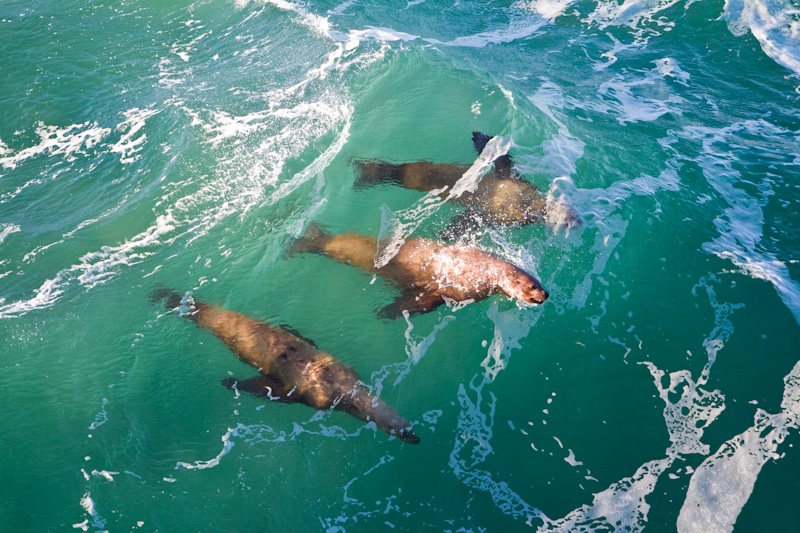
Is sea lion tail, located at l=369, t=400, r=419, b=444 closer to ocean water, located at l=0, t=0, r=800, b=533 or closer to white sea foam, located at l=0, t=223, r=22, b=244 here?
ocean water, located at l=0, t=0, r=800, b=533

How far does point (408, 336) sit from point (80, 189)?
375 inches

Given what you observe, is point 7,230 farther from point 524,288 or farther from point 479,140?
point 524,288

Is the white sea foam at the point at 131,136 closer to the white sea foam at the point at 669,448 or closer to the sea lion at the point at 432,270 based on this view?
the sea lion at the point at 432,270

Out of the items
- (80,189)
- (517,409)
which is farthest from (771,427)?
(80,189)

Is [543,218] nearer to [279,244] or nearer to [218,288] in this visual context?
[279,244]

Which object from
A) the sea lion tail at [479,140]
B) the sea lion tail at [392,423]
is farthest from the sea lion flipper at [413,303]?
the sea lion tail at [479,140]

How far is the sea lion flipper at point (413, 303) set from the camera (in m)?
9.41

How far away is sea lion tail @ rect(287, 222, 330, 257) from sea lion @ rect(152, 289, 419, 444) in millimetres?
1932

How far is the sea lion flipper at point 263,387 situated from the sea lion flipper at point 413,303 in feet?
7.28

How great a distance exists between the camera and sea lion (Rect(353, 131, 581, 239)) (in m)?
10.7

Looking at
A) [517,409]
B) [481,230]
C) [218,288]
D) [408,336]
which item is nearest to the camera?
[517,409]

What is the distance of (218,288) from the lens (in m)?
9.90

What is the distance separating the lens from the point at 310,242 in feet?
34.9

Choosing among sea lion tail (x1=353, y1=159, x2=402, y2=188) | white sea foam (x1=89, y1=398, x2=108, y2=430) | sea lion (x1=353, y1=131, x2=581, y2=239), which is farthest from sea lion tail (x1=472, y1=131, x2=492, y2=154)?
white sea foam (x1=89, y1=398, x2=108, y2=430)
